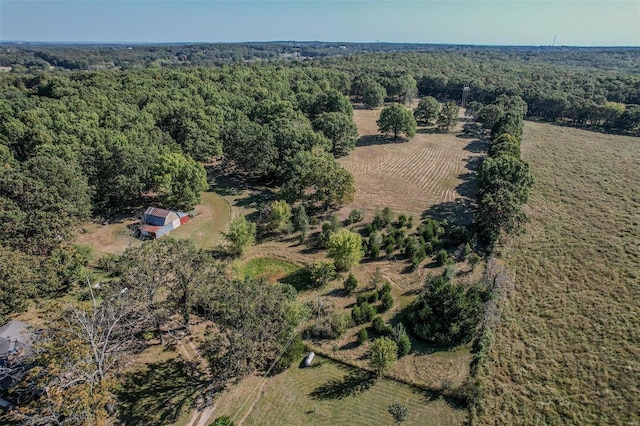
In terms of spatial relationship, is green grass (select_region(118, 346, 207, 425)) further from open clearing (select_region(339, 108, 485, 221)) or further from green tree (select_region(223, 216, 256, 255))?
open clearing (select_region(339, 108, 485, 221))

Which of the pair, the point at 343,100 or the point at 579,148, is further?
the point at 343,100

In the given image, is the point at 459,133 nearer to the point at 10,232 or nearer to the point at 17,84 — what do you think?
the point at 10,232

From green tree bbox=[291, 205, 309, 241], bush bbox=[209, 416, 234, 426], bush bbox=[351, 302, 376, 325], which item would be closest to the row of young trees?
bush bbox=[351, 302, 376, 325]

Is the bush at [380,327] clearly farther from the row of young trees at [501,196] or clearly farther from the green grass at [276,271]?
the row of young trees at [501,196]

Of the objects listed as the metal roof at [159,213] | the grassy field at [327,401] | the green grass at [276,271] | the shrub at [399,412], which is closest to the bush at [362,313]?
the grassy field at [327,401]

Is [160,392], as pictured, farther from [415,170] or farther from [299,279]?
[415,170]

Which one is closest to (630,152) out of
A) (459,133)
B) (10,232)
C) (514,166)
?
(459,133)
